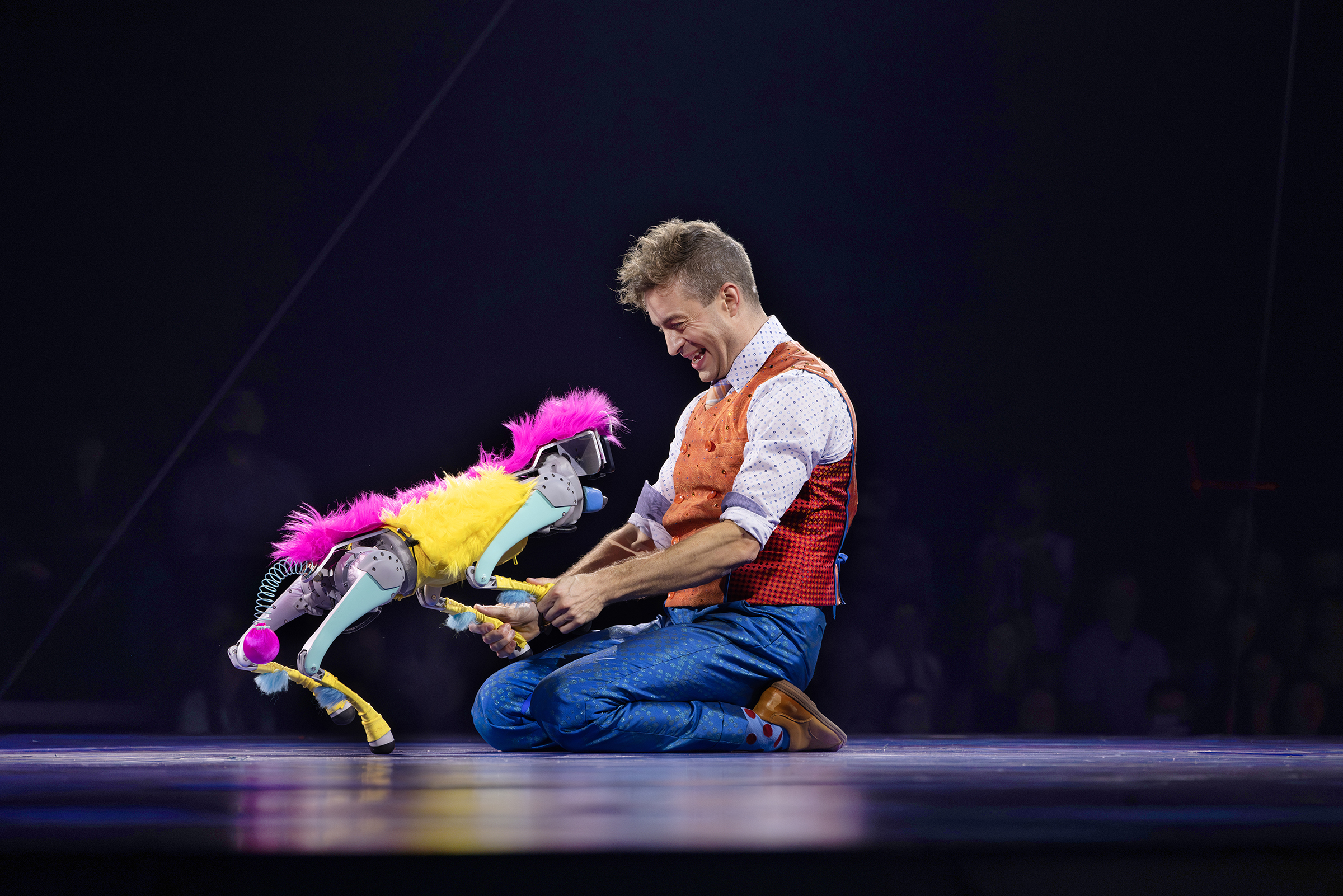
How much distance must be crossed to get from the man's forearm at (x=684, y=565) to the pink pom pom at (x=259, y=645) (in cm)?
57

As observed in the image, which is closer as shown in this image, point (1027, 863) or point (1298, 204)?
point (1027, 863)

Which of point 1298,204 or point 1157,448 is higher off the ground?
point 1298,204

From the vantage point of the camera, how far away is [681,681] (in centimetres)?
188

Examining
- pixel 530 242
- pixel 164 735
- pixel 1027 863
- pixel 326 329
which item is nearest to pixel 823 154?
pixel 530 242

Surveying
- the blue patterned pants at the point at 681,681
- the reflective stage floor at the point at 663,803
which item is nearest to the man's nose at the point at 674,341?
the blue patterned pants at the point at 681,681

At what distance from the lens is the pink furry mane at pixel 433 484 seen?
1.90 meters

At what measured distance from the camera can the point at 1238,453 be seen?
302 cm

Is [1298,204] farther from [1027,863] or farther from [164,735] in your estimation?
[164,735]

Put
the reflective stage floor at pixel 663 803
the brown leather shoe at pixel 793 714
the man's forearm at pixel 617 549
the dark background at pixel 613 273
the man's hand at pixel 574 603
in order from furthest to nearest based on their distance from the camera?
the dark background at pixel 613 273 < the man's forearm at pixel 617 549 < the brown leather shoe at pixel 793 714 < the man's hand at pixel 574 603 < the reflective stage floor at pixel 663 803

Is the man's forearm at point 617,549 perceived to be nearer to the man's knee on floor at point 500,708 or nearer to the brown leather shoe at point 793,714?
the man's knee on floor at point 500,708

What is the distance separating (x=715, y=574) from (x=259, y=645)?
758 millimetres

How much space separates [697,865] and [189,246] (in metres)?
2.53

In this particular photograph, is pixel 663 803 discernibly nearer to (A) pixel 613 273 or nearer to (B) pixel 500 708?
(B) pixel 500 708

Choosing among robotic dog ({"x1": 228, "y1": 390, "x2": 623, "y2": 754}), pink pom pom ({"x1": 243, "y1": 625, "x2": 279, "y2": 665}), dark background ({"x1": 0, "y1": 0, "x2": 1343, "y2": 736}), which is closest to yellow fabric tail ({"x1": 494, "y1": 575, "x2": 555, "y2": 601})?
robotic dog ({"x1": 228, "y1": 390, "x2": 623, "y2": 754})
